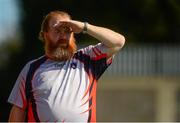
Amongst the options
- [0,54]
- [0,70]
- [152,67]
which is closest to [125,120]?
[152,67]

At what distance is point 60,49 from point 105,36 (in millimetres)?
286

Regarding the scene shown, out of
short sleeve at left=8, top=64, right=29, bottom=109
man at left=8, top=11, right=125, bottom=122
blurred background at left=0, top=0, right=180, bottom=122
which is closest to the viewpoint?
man at left=8, top=11, right=125, bottom=122

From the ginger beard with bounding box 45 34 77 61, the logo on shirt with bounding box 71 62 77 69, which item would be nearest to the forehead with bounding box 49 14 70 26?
the ginger beard with bounding box 45 34 77 61

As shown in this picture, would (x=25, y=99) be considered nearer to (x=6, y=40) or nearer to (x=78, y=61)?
(x=78, y=61)

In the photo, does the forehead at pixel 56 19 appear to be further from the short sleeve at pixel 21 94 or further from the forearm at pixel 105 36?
the short sleeve at pixel 21 94

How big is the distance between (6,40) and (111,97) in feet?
56.4

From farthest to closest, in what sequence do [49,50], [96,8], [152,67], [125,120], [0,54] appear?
[0,54] → [152,67] → [125,120] → [96,8] → [49,50]

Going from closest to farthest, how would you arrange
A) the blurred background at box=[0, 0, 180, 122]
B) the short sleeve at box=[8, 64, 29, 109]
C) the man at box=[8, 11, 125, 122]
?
the man at box=[8, 11, 125, 122] → the short sleeve at box=[8, 64, 29, 109] → the blurred background at box=[0, 0, 180, 122]

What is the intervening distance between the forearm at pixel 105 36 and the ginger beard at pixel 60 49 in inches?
5.4

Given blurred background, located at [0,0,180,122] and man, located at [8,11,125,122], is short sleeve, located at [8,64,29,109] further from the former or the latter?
blurred background, located at [0,0,180,122]

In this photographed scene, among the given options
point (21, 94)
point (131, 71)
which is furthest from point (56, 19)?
point (131, 71)

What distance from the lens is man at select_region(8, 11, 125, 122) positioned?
16.9 ft

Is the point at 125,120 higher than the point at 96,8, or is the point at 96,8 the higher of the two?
the point at 96,8

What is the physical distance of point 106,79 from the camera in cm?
2216
